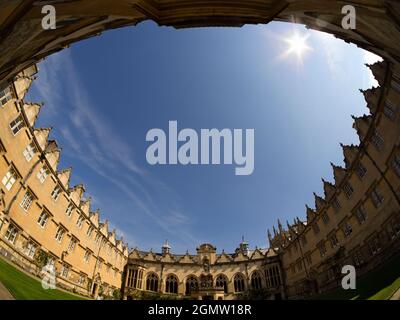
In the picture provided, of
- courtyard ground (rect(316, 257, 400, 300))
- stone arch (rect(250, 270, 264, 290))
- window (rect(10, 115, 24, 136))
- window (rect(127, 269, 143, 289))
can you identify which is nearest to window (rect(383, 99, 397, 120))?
courtyard ground (rect(316, 257, 400, 300))

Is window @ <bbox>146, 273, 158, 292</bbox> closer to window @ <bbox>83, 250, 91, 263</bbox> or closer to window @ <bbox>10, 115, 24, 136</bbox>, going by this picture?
window @ <bbox>83, 250, 91, 263</bbox>

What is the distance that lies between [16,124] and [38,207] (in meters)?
8.68

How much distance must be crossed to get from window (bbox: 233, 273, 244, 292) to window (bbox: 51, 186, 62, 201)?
39546 mm

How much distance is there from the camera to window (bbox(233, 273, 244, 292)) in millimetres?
49500

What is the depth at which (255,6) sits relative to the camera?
6.68 metres

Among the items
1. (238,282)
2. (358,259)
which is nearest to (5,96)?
(358,259)

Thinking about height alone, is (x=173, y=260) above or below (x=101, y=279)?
above

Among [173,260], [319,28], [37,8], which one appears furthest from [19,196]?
[173,260]

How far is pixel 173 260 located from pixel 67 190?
32.0 metres

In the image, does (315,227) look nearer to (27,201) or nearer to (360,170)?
(360,170)

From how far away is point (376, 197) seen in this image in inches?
861
